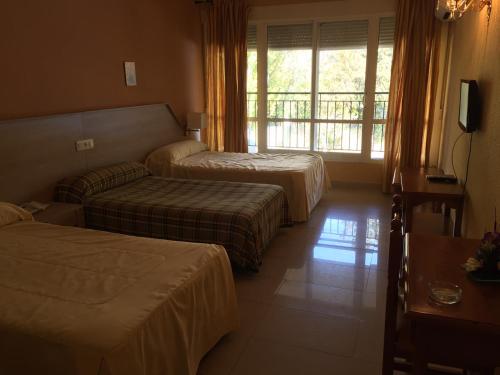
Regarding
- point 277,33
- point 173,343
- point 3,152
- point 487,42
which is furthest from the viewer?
point 277,33

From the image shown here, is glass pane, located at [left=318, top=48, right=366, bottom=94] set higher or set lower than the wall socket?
→ higher

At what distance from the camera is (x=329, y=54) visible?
5.45 m

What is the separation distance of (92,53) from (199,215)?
1995 millimetres

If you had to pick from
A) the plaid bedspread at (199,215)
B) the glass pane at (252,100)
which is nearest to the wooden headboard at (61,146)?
the plaid bedspread at (199,215)

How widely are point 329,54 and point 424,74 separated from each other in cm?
126

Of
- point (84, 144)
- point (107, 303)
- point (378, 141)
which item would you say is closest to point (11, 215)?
point (84, 144)

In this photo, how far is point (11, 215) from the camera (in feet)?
8.68

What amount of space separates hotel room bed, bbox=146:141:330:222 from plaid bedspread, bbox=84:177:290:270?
460 mm

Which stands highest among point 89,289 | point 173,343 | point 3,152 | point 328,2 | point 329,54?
point 328,2

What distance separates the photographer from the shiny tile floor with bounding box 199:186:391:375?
6.92ft

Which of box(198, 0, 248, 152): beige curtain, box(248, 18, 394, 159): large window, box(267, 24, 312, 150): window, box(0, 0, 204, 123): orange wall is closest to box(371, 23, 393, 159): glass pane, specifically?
box(248, 18, 394, 159): large window

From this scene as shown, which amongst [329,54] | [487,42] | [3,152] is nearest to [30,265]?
[3,152]

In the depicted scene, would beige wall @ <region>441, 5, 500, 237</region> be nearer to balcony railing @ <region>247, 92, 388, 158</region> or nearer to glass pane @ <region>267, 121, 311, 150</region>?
balcony railing @ <region>247, 92, 388, 158</region>

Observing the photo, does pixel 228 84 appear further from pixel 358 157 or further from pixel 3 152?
pixel 3 152
